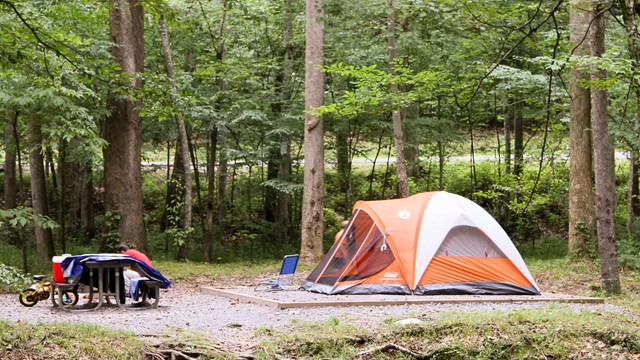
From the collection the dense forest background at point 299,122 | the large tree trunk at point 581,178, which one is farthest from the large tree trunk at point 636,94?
the large tree trunk at point 581,178

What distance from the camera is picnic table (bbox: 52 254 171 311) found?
402 inches

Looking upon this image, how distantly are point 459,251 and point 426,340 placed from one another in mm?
4198

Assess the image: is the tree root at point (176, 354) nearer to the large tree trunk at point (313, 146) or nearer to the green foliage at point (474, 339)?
the green foliage at point (474, 339)

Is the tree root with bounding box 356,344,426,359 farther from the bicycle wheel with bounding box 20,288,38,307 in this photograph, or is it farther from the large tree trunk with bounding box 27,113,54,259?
the large tree trunk with bounding box 27,113,54,259

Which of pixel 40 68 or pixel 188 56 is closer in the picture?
pixel 40 68

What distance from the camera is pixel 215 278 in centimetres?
1550

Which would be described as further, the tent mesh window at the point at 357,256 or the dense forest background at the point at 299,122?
the dense forest background at the point at 299,122

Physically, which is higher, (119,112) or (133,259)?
(119,112)

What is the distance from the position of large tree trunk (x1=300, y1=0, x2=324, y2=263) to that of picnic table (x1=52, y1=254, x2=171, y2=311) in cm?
669

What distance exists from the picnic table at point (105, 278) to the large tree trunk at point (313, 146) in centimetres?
669

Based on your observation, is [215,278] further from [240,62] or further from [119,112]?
[240,62]

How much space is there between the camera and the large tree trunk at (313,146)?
16.8m

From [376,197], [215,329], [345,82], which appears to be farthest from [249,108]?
[215,329]

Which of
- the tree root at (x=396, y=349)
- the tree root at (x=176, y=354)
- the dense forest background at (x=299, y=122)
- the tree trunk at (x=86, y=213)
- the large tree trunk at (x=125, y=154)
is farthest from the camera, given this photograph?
the tree trunk at (x=86, y=213)
